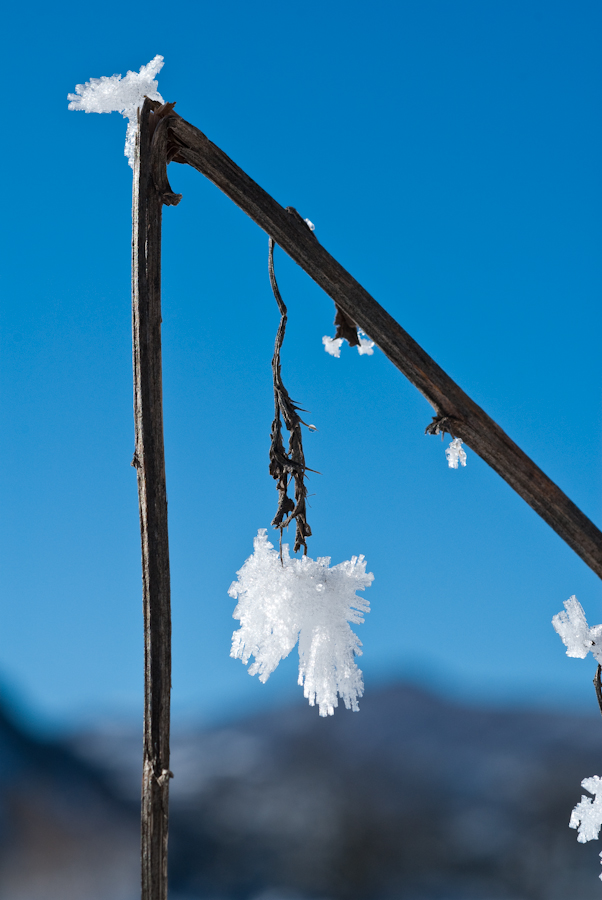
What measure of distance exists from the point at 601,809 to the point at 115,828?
5.14ft

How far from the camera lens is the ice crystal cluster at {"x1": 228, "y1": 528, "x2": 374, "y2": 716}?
56 centimetres

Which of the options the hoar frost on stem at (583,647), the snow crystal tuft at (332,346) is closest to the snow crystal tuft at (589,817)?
the hoar frost on stem at (583,647)

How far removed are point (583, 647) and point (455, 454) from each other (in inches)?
8.1

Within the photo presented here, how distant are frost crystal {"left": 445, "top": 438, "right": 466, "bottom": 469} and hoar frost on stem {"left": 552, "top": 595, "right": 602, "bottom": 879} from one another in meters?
0.17

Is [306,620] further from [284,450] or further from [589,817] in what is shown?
[589,817]

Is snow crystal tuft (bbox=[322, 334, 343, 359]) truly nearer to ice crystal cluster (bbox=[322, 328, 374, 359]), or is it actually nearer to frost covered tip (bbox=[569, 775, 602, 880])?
ice crystal cluster (bbox=[322, 328, 374, 359])

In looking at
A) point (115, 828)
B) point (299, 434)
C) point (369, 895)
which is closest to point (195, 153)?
point (299, 434)

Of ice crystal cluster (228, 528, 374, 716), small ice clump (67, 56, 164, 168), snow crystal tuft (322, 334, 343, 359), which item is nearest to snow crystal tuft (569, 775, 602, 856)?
ice crystal cluster (228, 528, 374, 716)

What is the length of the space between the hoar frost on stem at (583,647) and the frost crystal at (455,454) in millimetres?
169

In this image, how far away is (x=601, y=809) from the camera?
1.85 feet

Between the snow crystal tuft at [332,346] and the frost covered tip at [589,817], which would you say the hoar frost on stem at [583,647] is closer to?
the frost covered tip at [589,817]

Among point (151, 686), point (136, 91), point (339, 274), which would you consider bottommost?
point (151, 686)

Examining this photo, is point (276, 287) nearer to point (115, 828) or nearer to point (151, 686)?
point (151, 686)

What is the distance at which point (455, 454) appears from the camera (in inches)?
20.1
